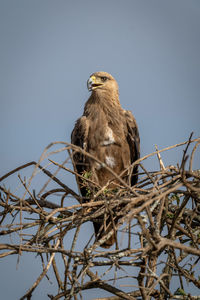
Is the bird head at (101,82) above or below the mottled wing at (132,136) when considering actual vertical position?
above

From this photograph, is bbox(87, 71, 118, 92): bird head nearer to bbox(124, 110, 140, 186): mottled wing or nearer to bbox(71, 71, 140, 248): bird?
bbox(71, 71, 140, 248): bird

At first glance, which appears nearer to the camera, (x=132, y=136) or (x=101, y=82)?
(x=132, y=136)

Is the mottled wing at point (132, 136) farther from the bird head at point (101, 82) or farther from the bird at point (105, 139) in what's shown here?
the bird head at point (101, 82)

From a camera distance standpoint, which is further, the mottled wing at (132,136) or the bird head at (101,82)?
the bird head at (101,82)

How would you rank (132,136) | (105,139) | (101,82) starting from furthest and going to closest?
(101,82) → (132,136) → (105,139)

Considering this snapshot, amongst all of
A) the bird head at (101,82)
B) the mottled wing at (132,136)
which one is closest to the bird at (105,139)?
the mottled wing at (132,136)

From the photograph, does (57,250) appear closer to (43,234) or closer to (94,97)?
(43,234)

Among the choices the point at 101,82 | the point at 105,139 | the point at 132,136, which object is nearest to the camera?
the point at 105,139

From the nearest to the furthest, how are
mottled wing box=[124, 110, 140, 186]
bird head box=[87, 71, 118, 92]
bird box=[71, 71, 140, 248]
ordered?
bird box=[71, 71, 140, 248] < mottled wing box=[124, 110, 140, 186] < bird head box=[87, 71, 118, 92]

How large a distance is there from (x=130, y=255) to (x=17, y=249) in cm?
62

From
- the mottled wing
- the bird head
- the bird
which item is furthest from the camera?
the bird head

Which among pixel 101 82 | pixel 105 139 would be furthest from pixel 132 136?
pixel 101 82

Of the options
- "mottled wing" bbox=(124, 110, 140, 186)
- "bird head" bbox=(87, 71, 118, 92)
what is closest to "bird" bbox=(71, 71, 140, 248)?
"mottled wing" bbox=(124, 110, 140, 186)

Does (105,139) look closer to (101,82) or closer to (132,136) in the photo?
(132,136)
